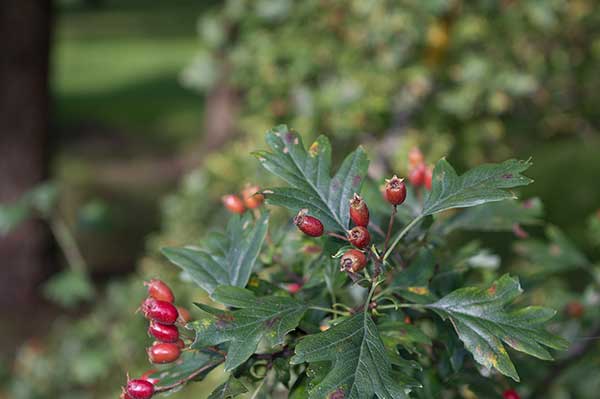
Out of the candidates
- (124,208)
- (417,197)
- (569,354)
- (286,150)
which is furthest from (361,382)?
(124,208)

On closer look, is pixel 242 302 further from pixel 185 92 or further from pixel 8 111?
pixel 185 92

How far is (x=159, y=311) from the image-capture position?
1.01 meters

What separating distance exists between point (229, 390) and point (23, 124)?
4.60m

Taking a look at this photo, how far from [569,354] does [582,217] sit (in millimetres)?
5153

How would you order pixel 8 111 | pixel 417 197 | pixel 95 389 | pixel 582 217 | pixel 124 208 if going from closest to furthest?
pixel 417 197 < pixel 95 389 < pixel 8 111 < pixel 582 217 < pixel 124 208

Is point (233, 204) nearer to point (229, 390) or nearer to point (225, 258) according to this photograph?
point (225, 258)

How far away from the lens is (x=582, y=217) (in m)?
6.67

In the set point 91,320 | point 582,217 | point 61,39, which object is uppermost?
point 91,320

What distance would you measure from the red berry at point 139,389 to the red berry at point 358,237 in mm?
334

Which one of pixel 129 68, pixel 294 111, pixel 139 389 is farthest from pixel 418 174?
pixel 129 68

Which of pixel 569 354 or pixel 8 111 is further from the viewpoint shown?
pixel 8 111

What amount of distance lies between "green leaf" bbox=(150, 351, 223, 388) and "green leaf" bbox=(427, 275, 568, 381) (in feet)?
1.13

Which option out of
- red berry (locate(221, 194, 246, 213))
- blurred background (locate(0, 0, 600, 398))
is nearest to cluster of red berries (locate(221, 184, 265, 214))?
red berry (locate(221, 194, 246, 213))

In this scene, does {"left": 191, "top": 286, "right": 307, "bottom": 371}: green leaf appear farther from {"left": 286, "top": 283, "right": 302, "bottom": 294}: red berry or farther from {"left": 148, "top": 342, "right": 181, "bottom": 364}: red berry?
{"left": 286, "top": 283, "right": 302, "bottom": 294}: red berry
